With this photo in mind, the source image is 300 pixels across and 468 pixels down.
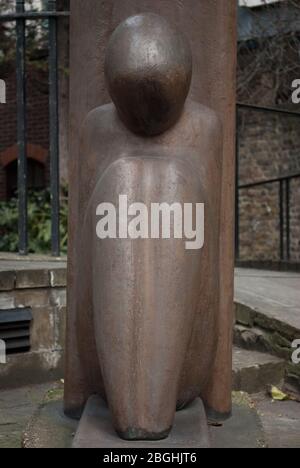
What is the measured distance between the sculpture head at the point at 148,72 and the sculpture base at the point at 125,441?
85cm

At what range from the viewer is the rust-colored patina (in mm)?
1743

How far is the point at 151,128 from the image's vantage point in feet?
6.33

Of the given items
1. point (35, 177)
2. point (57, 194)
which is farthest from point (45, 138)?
point (57, 194)

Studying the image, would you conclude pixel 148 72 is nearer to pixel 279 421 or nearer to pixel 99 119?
pixel 99 119

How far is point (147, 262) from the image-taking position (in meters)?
1.78

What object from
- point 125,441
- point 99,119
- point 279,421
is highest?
point 99,119

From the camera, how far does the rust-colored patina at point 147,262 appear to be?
174cm

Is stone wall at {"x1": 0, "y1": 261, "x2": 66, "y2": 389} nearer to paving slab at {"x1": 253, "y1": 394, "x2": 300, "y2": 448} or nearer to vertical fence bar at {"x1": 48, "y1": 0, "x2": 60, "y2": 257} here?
vertical fence bar at {"x1": 48, "y1": 0, "x2": 60, "y2": 257}

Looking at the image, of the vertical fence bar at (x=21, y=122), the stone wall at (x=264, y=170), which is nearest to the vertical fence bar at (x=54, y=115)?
the vertical fence bar at (x=21, y=122)

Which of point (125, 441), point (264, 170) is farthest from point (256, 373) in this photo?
point (264, 170)

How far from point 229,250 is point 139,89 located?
0.63 m

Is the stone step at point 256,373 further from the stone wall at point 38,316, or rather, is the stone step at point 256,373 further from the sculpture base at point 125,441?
the sculpture base at point 125,441

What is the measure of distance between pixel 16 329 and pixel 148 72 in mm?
1936
